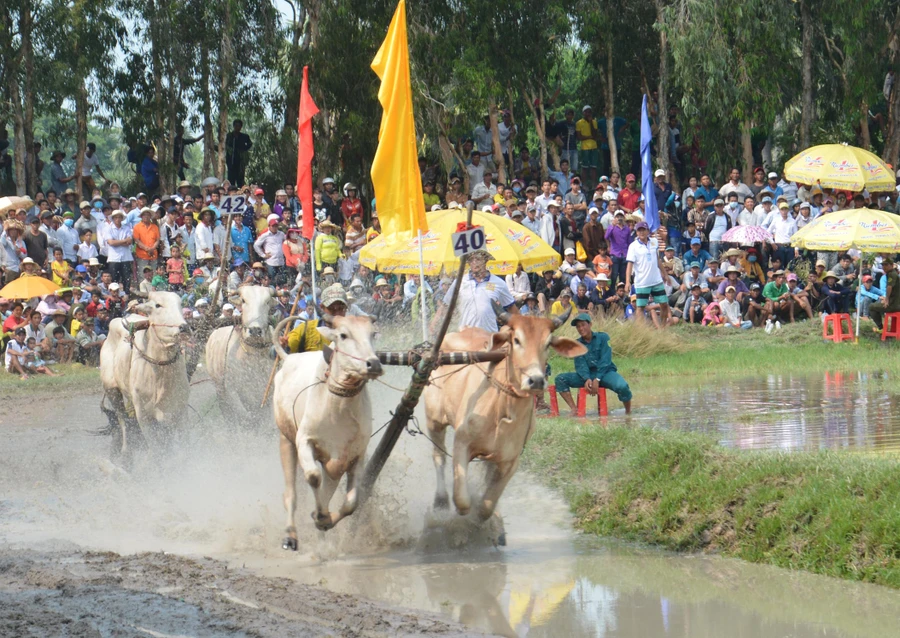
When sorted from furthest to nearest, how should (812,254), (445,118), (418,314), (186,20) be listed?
(186,20)
(445,118)
(812,254)
(418,314)

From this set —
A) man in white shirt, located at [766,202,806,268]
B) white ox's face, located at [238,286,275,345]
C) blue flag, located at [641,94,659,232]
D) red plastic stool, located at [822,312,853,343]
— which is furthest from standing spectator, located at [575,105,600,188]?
white ox's face, located at [238,286,275,345]

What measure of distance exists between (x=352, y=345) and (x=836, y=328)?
14.6 meters

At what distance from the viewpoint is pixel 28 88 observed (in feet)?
88.4

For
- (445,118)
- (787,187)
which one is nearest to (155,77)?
(445,118)

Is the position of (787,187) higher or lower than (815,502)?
higher

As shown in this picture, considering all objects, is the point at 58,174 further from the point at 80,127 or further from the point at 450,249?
the point at 450,249

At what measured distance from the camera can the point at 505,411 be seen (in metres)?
9.72

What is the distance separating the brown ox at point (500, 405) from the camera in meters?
9.41

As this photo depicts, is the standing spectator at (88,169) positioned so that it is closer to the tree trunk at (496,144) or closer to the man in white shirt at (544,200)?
the tree trunk at (496,144)

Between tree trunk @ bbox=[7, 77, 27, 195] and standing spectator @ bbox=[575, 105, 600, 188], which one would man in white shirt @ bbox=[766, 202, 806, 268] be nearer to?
standing spectator @ bbox=[575, 105, 600, 188]

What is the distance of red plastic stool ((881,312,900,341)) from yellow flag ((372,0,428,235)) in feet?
39.7

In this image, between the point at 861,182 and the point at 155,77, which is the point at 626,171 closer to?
the point at 861,182

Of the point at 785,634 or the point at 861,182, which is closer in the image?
the point at 785,634

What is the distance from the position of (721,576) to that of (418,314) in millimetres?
9495
